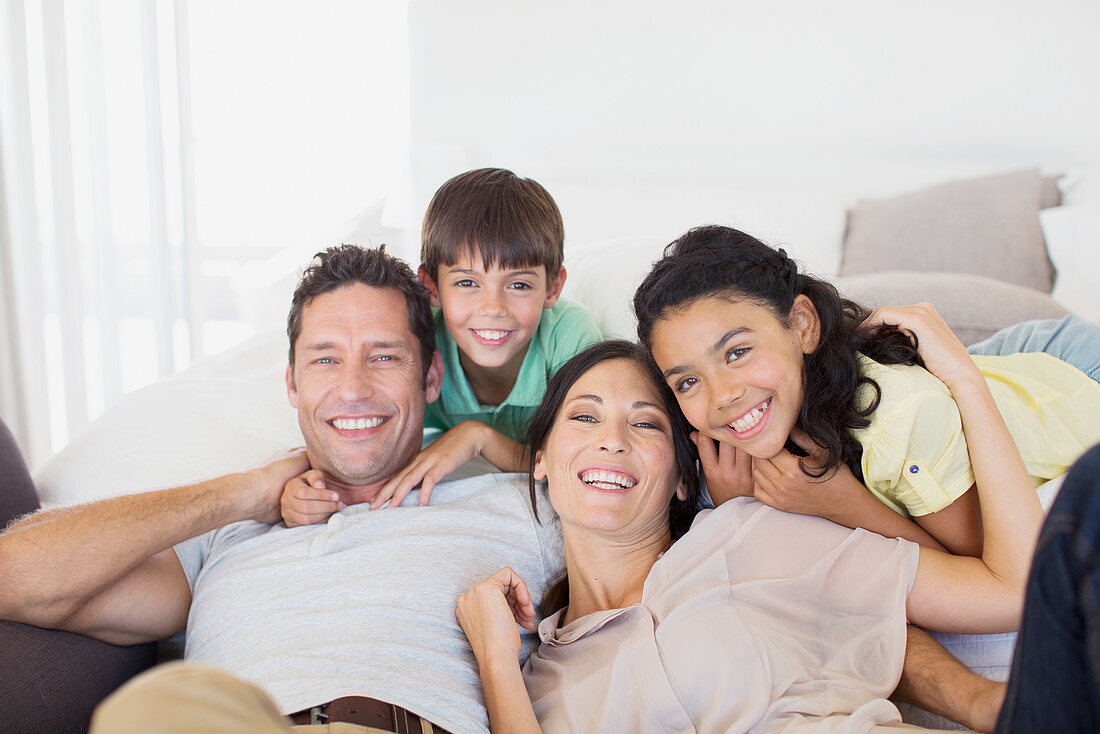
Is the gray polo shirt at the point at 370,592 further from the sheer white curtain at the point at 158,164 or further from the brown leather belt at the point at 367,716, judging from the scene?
the sheer white curtain at the point at 158,164

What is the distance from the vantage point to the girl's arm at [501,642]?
46.4 inches

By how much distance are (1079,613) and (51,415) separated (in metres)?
3.40

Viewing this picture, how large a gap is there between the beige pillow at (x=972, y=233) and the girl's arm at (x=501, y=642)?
6.43 ft

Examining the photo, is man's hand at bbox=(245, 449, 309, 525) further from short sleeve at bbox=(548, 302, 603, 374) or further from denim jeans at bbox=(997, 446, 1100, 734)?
denim jeans at bbox=(997, 446, 1100, 734)

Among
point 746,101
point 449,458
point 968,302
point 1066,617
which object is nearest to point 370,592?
point 449,458

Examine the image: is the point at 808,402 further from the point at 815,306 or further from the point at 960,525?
→ the point at 960,525

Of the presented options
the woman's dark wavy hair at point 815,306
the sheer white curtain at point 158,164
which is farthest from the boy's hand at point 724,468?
the sheer white curtain at point 158,164

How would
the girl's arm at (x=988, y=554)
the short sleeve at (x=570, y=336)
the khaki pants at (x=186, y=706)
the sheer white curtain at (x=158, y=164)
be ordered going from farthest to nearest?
the sheer white curtain at (x=158, y=164) → the short sleeve at (x=570, y=336) → the girl's arm at (x=988, y=554) → the khaki pants at (x=186, y=706)

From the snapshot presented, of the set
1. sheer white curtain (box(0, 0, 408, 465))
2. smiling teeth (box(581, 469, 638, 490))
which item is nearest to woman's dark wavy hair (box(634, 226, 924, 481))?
smiling teeth (box(581, 469, 638, 490))

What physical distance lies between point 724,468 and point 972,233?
1747 millimetres

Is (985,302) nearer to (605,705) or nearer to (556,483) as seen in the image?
(556,483)

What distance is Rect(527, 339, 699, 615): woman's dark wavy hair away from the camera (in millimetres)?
1445

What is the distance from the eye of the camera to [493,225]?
1768mm

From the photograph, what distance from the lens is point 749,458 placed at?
4.70 feet
